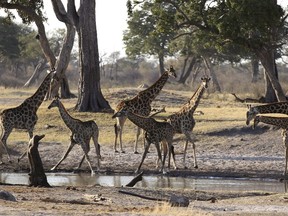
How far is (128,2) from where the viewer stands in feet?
112

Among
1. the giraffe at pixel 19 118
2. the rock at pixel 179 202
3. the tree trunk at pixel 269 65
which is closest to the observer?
the rock at pixel 179 202

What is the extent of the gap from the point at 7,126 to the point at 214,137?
21.1 feet

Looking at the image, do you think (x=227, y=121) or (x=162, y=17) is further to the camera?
(x=162, y=17)

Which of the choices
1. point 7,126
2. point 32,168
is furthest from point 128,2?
point 32,168

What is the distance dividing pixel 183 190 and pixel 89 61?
51.8 ft

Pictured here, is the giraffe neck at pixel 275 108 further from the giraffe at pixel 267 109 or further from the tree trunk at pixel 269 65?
the tree trunk at pixel 269 65

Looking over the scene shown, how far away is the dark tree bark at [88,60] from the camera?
31.6m

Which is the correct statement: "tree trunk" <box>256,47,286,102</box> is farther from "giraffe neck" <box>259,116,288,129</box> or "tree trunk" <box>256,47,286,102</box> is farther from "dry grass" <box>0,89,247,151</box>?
"giraffe neck" <box>259,116,288,129</box>

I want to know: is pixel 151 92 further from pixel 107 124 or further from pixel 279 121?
pixel 107 124

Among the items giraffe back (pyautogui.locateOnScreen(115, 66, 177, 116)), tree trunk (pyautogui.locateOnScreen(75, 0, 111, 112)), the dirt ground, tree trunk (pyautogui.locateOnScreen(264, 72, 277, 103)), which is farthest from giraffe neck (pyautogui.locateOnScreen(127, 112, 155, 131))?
tree trunk (pyautogui.locateOnScreen(264, 72, 277, 103))

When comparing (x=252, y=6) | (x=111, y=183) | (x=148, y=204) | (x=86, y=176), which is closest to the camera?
(x=148, y=204)

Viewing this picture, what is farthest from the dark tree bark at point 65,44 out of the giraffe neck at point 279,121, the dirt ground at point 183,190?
the giraffe neck at point 279,121

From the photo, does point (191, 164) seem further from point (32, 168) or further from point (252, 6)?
point (252, 6)

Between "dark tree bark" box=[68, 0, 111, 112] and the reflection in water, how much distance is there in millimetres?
11127
